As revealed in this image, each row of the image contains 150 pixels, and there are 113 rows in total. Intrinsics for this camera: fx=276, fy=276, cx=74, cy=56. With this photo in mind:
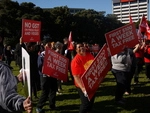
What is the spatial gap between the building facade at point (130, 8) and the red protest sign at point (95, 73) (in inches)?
5793

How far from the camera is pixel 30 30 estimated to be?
309 inches

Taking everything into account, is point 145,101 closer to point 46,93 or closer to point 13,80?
point 46,93

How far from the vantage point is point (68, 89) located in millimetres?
9719

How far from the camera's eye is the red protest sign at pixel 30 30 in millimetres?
7636

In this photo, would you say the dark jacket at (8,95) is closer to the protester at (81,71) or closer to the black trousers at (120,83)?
the protester at (81,71)

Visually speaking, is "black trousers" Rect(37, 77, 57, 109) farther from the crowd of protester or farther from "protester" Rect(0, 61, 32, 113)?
"protester" Rect(0, 61, 32, 113)

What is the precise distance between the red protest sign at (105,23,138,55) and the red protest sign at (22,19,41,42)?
243 cm

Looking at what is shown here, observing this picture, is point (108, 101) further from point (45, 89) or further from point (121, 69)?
point (45, 89)

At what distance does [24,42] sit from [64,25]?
150ft

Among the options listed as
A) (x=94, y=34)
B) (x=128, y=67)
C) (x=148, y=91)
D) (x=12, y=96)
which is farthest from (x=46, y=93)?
(x=94, y=34)

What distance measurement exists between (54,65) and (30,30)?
1762 mm

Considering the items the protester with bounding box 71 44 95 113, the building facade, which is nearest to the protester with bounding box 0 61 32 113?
the protester with bounding box 71 44 95 113

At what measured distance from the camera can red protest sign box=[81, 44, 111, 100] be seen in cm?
489

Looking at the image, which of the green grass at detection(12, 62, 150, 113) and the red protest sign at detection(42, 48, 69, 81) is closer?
the red protest sign at detection(42, 48, 69, 81)
